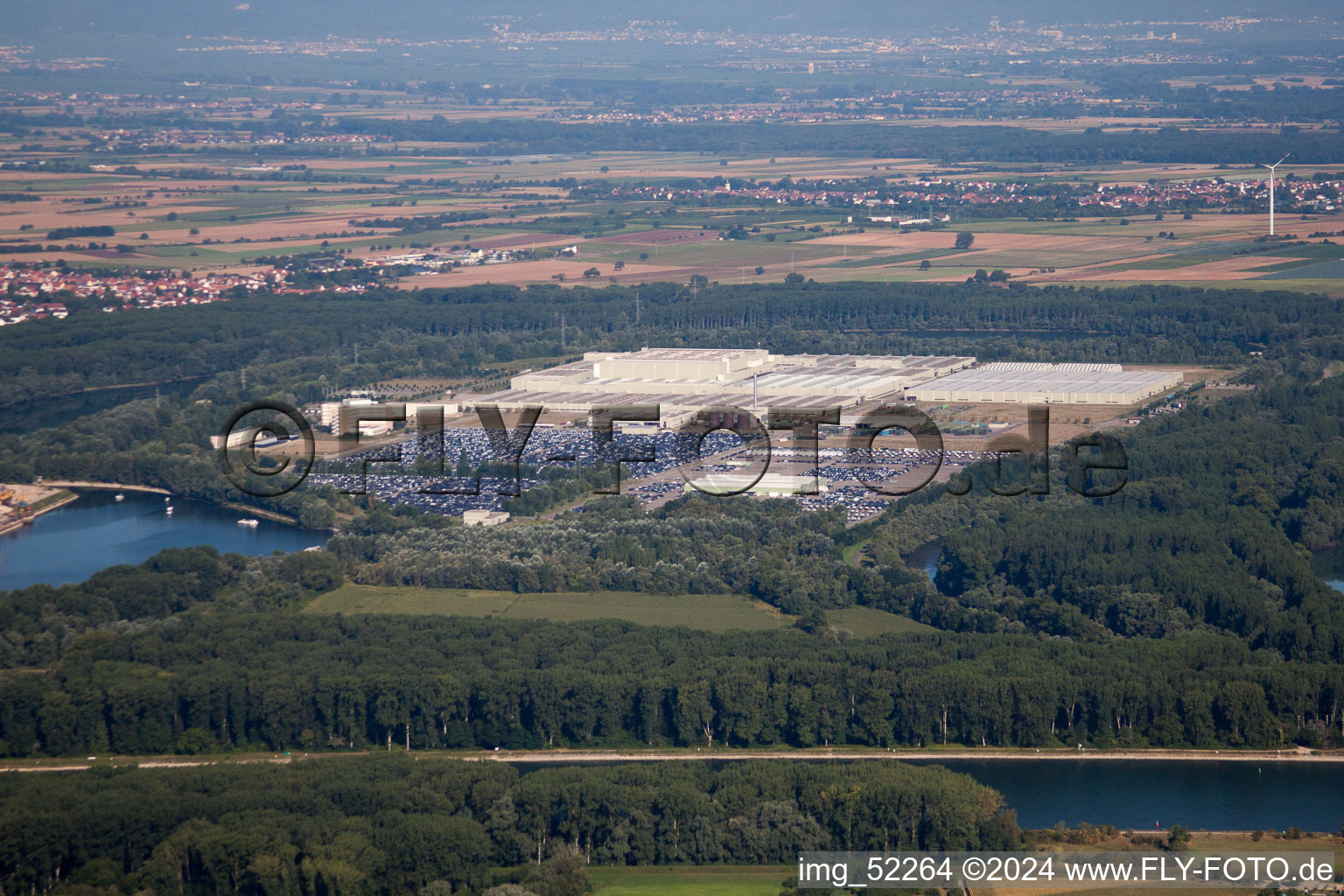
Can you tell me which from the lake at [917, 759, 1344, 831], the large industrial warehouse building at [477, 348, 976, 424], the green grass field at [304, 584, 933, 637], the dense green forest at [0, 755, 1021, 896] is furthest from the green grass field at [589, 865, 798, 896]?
the large industrial warehouse building at [477, 348, 976, 424]

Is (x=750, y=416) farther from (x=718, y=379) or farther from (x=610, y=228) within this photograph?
(x=610, y=228)

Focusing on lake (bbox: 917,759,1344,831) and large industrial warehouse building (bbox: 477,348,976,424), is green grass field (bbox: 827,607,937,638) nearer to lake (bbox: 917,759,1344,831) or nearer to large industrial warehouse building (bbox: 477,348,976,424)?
lake (bbox: 917,759,1344,831)

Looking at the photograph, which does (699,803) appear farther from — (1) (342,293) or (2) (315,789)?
(1) (342,293)

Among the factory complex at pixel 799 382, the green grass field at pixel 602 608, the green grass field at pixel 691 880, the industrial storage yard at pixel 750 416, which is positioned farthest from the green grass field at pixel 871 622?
the factory complex at pixel 799 382

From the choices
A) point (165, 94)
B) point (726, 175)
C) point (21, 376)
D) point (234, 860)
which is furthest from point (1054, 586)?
point (165, 94)

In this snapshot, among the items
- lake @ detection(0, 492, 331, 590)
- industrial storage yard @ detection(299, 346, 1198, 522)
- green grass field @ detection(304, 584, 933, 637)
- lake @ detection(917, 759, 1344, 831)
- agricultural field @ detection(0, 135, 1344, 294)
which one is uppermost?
agricultural field @ detection(0, 135, 1344, 294)
